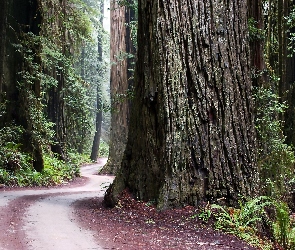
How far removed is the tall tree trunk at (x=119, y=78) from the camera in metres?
22.4

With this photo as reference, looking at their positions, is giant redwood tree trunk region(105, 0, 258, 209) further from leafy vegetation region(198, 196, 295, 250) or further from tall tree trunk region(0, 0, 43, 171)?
tall tree trunk region(0, 0, 43, 171)

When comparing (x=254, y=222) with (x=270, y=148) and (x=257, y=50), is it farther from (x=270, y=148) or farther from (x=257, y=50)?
(x=257, y=50)

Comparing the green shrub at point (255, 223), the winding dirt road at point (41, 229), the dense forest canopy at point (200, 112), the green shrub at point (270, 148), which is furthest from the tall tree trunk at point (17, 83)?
the green shrub at point (255, 223)

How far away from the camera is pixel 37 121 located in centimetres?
1466

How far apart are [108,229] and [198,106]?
242cm

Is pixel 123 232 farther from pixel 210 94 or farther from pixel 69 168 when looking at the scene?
pixel 69 168

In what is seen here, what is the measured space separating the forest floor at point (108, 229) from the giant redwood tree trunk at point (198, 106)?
1.18 ft

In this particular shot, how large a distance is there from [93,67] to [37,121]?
33416mm

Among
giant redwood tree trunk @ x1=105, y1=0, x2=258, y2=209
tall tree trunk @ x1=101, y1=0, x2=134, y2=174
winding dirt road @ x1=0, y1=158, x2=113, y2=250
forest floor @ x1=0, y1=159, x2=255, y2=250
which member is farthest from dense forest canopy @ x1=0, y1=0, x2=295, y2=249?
tall tree trunk @ x1=101, y1=0, x2=134, y2=174

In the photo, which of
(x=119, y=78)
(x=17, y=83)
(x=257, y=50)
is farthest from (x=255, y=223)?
(x=119, y=78)

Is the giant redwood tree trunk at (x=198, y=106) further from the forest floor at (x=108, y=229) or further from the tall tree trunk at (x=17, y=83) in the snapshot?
the tall tree trunk at (x=17, y=83)

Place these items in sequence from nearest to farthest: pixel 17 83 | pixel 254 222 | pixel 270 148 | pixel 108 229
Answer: pixel 108 229 → pixel 254 222 → pixel 270 148 → pixel 17 83

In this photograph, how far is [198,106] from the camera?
679cm

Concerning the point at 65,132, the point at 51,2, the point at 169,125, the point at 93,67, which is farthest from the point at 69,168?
the point at 93,67
